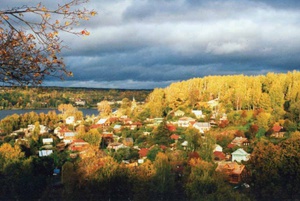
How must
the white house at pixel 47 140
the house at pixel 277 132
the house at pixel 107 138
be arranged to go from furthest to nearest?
the white house at pixel 47 140 → the house at pixel 107 138 → the house at pixel 277 132

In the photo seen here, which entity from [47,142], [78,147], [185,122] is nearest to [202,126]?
[185,122]

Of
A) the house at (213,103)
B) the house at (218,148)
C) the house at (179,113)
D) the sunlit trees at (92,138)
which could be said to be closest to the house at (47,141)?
the sunlit trees at (92,138)

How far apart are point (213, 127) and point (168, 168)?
63.7 ft

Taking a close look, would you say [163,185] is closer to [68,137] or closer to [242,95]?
[68,137]

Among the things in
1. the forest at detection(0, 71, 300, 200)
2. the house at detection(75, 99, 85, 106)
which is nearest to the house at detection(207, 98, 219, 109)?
the forest at detection(0, 71, 300, 200)

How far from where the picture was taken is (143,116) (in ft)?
144

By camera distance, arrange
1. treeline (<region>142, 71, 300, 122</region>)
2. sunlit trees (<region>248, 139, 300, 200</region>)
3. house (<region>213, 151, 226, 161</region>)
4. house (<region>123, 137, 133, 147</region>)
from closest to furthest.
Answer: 1. sunlit trees (<region>248, 139, 300, 200</region>)
2. house (<region>213, 151, 226, 161</region>)
3. house (<region>123, 137, 133, 147</region>)
4. treeline (<region>142, 71, 300, 122</region>)

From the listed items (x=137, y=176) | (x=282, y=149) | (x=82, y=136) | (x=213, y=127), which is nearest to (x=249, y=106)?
(x=213, y=127)

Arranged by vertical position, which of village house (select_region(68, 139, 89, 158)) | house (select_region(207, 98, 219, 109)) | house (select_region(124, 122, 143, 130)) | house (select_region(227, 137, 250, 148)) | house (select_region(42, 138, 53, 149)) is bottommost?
house (select_region(42, 138, 53, 149))

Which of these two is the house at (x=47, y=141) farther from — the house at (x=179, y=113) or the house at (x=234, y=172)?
the house at (x=234, y=172)

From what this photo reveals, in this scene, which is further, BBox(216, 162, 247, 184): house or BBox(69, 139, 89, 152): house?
BBox(69, 139, 89, 152): house

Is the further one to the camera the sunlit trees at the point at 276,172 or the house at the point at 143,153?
the house at the point at 143,153

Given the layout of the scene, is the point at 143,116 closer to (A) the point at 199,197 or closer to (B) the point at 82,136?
(B) the point at 82,136

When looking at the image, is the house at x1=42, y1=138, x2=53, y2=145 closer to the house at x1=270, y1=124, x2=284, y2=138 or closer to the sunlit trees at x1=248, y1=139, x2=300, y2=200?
the house at x1=270, y1=124, x2=284, y2=138
